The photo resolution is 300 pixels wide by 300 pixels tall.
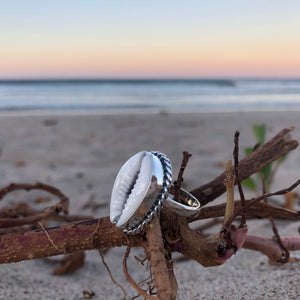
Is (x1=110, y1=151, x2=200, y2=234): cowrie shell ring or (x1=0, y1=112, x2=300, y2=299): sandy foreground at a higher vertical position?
(x1=110, y1=151, x2=200, y2=234): cowrie shell ring

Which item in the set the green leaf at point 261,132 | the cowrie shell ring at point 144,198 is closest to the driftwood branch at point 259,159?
the cowrie shell ring at point 144,198

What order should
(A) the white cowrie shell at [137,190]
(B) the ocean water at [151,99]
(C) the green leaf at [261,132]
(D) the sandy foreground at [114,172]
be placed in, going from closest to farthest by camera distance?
(A) the white cowrie shell at [137,190], (D) the sandy foreground at [114,172], (C) the green leaf at [261,132], (B) the ocean water at [151,99]

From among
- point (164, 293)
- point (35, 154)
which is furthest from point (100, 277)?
point (35, 154)

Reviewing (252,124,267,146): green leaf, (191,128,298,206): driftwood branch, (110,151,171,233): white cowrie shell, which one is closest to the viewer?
(110,151,171,233): white cowrie shell

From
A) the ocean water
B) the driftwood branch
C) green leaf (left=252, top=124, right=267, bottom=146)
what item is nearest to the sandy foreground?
the driftwood branch

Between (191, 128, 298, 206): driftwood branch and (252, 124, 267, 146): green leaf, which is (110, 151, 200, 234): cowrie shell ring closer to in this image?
(191, 128, 298, 206): driftwood branch

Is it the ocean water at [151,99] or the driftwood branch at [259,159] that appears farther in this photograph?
the ocean water at [151,99]

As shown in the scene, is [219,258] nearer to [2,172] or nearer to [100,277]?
[100,277]

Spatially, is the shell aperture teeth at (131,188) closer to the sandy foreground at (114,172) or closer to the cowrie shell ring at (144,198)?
the cowrie shell ring at (144,198)
